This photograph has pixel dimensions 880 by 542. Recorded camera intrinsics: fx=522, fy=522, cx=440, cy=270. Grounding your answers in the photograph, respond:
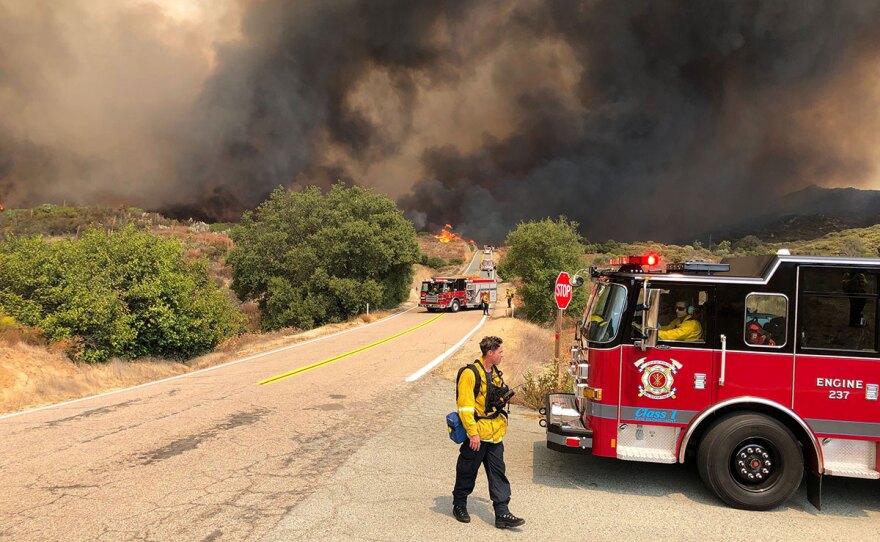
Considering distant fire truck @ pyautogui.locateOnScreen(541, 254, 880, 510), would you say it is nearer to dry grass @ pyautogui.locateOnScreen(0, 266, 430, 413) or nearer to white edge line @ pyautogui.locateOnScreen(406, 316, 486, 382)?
white edge line @ pyautogui.locateOnScreen(406, 316, 486, 382)

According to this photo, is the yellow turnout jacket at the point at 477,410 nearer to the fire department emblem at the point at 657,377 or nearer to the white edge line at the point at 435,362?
the fire department emblem at the point at 657,377

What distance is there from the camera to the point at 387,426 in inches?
336

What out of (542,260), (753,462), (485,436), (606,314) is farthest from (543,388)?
(542,260)

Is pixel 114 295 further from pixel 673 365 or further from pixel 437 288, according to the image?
pixel 437 288

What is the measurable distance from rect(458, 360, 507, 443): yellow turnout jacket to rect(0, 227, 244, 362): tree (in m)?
14.1

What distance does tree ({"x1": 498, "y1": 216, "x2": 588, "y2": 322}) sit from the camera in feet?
105

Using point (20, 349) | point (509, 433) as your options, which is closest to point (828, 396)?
point (509, 433)

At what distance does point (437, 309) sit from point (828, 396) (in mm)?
36581

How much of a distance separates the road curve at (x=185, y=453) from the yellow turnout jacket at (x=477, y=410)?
2074mm

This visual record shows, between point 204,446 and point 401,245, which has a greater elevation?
point 401,245

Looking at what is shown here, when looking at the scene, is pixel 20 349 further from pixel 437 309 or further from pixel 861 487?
pixel 437 309

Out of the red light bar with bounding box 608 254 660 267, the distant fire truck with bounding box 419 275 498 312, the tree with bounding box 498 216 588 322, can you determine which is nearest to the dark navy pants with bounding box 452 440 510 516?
the red light bar with bounding box 608 254 660 267

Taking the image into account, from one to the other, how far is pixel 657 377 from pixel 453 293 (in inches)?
1419

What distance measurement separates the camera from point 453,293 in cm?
4172
